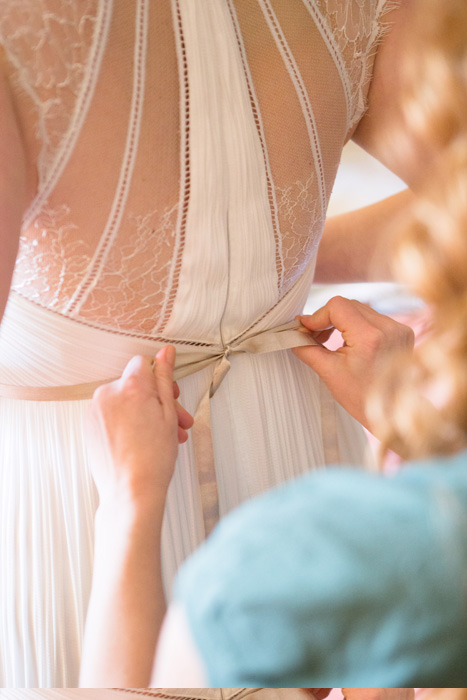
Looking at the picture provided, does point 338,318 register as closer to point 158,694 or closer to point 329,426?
point 329,426

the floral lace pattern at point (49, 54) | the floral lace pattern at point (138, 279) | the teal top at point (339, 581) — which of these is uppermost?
the floral lace pattern at point (49, 54)

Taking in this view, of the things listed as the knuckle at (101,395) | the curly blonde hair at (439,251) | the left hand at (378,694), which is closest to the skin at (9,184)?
the knuckle at (101,395)

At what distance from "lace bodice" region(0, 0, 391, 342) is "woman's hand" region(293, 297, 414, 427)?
5 centimetres

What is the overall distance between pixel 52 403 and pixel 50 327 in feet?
0.24

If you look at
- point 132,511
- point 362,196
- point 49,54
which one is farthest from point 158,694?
point 362,196

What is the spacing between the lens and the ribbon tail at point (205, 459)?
0.58 meters

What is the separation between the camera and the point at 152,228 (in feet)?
1.75

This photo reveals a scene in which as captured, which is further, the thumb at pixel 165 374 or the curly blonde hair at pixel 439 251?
the thumb at pixel 165 374

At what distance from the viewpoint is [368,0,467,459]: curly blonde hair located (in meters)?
0.34

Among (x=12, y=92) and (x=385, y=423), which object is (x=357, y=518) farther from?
(x=12, y=92)

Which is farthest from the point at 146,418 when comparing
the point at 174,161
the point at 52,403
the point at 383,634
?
the point at 383,634

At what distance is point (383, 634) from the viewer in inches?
10.1

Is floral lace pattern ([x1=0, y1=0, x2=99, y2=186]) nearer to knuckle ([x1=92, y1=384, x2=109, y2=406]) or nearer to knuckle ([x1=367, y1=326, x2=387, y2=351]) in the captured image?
knuckle ([x1=92, y1=384, x2=109, y2=406])

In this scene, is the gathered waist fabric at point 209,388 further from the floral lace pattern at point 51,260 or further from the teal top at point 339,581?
the teal top at point 339,581
